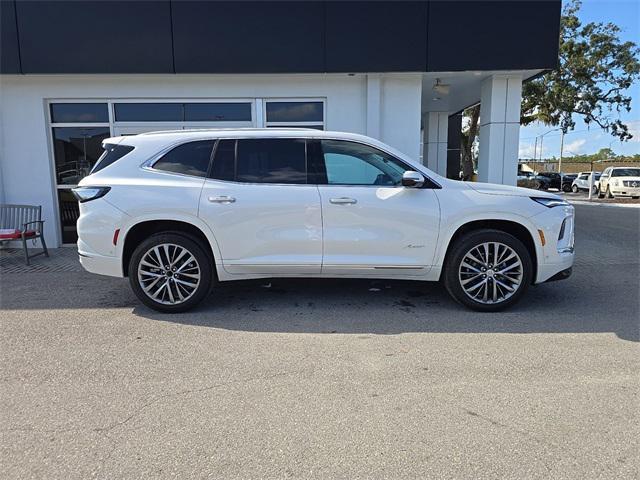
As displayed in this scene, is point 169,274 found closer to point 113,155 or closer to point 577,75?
point 113,155

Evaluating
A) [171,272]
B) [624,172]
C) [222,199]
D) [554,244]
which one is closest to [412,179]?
[554,244]

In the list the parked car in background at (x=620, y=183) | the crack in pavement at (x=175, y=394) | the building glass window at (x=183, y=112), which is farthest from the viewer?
the parked car in background at (x=620, y=183)

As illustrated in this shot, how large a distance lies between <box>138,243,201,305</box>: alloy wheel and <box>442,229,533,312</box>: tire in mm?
2769

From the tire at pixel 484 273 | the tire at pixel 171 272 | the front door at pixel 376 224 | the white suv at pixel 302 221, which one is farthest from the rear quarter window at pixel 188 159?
the tire at pixel 484 273

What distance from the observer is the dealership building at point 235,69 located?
8.02m

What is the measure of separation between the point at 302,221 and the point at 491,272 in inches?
82.8

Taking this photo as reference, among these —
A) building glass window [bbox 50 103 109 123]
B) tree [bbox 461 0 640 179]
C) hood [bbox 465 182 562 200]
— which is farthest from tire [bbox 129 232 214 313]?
tree [bbox 461 0 640 179]

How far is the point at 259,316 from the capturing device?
16.3ft

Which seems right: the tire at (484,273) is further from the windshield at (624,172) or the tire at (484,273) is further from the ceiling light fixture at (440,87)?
the windshield at (624,172)

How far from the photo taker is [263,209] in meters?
4.87

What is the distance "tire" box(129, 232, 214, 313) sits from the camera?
4.95m

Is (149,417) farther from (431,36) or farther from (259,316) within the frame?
(431,36)

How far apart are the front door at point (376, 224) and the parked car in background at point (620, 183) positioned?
2417 cm

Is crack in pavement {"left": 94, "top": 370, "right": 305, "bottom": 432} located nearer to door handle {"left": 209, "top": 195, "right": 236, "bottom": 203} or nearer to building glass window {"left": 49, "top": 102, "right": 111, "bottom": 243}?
door handle {"left": 209, "top": 195, "right": 236, "bottom": 203}
